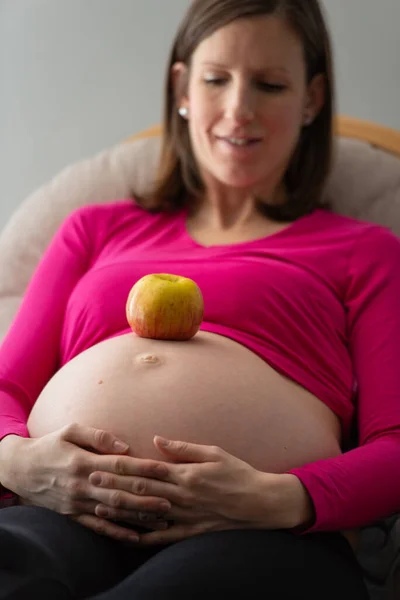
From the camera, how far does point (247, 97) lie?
1342 mm

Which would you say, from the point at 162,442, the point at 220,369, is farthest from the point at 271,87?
the point at 162,442

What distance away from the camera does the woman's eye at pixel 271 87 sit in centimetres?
137

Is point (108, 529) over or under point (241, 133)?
under

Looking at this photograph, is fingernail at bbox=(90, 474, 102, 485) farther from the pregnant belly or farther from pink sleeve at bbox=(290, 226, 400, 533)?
pink sleeve at bbox=(290, 226, 400, 533)

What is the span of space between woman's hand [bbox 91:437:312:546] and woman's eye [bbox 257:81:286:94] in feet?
2.11

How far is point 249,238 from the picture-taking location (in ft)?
4.63

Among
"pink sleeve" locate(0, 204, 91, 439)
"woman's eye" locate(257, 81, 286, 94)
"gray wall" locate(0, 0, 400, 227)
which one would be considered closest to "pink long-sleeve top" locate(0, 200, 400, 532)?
"pink sleeve" locate(0, 204, 91, 439)

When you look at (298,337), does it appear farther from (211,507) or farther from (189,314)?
(211,507)

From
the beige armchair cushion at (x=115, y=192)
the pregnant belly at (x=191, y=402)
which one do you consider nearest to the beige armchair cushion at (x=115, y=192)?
the beige armchair cushion at (x=115, y=192)

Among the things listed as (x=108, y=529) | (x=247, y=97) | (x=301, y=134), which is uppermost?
(x=247, y=97)

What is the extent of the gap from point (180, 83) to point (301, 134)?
24cm

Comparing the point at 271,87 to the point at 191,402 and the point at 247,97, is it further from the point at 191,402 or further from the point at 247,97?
the point at 191,402

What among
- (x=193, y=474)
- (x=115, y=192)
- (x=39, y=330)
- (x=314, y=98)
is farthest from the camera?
(x=115, y=192)

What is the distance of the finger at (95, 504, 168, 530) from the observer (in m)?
0.99
